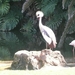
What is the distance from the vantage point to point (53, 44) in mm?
11406

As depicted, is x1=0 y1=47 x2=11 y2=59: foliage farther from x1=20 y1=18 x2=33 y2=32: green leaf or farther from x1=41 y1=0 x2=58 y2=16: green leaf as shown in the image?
x1=20 y1=18 x2=33 y2=32: green leaf

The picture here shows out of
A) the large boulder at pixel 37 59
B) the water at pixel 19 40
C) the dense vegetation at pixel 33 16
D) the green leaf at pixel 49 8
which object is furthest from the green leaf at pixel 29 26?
the large boulder at pixel 37 59

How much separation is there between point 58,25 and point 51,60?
40.2ft

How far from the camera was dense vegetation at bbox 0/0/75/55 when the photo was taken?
22.3 metres

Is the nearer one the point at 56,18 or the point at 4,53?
the point at 4,53

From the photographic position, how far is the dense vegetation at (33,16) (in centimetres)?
2230

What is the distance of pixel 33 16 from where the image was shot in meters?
26.1

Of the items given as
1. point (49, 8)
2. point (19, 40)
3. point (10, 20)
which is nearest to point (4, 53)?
point (19, 40)

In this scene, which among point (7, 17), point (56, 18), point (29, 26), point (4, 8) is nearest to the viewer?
point (56, 18)

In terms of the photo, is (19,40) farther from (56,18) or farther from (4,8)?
(4,8)

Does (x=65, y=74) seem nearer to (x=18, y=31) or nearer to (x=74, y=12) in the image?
(x=74, y=12)

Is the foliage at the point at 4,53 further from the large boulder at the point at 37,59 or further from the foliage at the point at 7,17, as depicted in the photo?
the foliage at the point at 7,17

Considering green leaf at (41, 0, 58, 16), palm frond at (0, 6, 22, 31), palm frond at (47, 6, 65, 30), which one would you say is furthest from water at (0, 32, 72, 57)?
green leaf at (41, 0, 58, 16)

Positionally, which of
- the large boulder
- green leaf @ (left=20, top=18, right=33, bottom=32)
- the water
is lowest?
the large boulder
